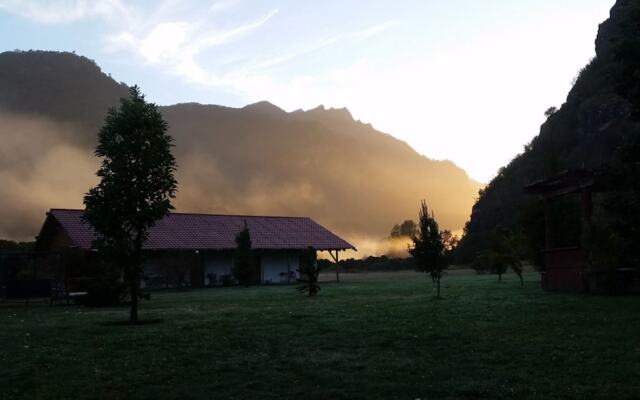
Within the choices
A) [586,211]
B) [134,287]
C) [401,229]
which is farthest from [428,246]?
[401,229]

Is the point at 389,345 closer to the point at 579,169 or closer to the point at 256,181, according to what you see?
the point at 579,169

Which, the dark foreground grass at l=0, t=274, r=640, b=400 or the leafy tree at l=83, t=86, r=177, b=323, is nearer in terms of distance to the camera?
the dark foreground grass at l=0, t=274, r=640, b=400

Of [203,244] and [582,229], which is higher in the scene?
[203,244]

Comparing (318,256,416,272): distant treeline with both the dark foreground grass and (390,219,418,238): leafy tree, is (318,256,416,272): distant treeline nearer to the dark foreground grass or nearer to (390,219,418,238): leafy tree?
(390,219,418,238): leafy tree

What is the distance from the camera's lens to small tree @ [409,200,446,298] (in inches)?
971

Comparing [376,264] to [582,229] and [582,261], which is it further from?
[582,229]

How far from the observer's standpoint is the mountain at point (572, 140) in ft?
203

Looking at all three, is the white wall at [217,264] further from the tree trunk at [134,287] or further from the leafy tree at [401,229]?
the leafy tree at [401,229]

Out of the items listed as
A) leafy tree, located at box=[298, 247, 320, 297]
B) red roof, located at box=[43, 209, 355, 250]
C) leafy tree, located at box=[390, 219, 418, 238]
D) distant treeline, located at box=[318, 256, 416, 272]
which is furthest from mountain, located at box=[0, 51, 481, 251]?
leafy tree, located at box=[298, 247, 320, 297]

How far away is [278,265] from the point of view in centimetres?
5122

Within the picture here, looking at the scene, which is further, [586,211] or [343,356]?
[586,211]

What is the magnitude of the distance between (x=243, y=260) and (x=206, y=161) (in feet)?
368

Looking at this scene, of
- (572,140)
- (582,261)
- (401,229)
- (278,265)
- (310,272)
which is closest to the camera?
(582,261)

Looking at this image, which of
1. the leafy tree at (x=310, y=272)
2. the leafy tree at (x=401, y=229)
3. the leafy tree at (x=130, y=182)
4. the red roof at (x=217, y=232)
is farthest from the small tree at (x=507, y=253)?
the leafy tree at (x=401, y=229)
